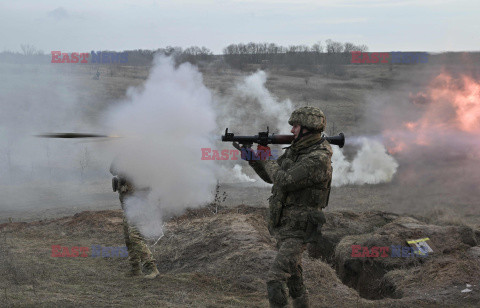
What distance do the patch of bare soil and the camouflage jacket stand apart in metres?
1.62

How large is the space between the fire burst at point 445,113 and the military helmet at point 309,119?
11.2m

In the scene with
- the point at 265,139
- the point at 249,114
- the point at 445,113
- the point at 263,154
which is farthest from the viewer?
the point at 249,114

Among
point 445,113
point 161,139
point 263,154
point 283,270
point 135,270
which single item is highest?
point 445,113

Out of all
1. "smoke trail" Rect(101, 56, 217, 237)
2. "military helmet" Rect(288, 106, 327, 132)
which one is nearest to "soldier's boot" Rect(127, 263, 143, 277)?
"smoke trail" Rect(101, 56, 217, 237)

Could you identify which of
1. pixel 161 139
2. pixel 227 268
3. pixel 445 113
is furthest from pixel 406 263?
pixel 445 113

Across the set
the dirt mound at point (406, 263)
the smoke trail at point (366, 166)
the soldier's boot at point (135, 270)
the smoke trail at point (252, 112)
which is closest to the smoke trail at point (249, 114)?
the smoke trail at point (252, 112)

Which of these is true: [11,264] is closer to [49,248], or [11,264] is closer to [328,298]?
[49,248]

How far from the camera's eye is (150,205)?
836cm

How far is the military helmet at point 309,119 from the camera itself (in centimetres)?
541

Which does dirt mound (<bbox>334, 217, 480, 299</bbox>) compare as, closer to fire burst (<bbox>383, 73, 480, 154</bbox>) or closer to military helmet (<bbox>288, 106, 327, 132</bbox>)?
military helmet (<bbox>288, 106, 327, 132</bbox>)

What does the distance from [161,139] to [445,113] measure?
1233cm

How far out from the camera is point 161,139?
7996mm

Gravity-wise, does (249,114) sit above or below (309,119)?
below

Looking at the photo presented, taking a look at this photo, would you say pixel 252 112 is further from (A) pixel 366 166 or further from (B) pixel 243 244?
(B) pixel 243 244
